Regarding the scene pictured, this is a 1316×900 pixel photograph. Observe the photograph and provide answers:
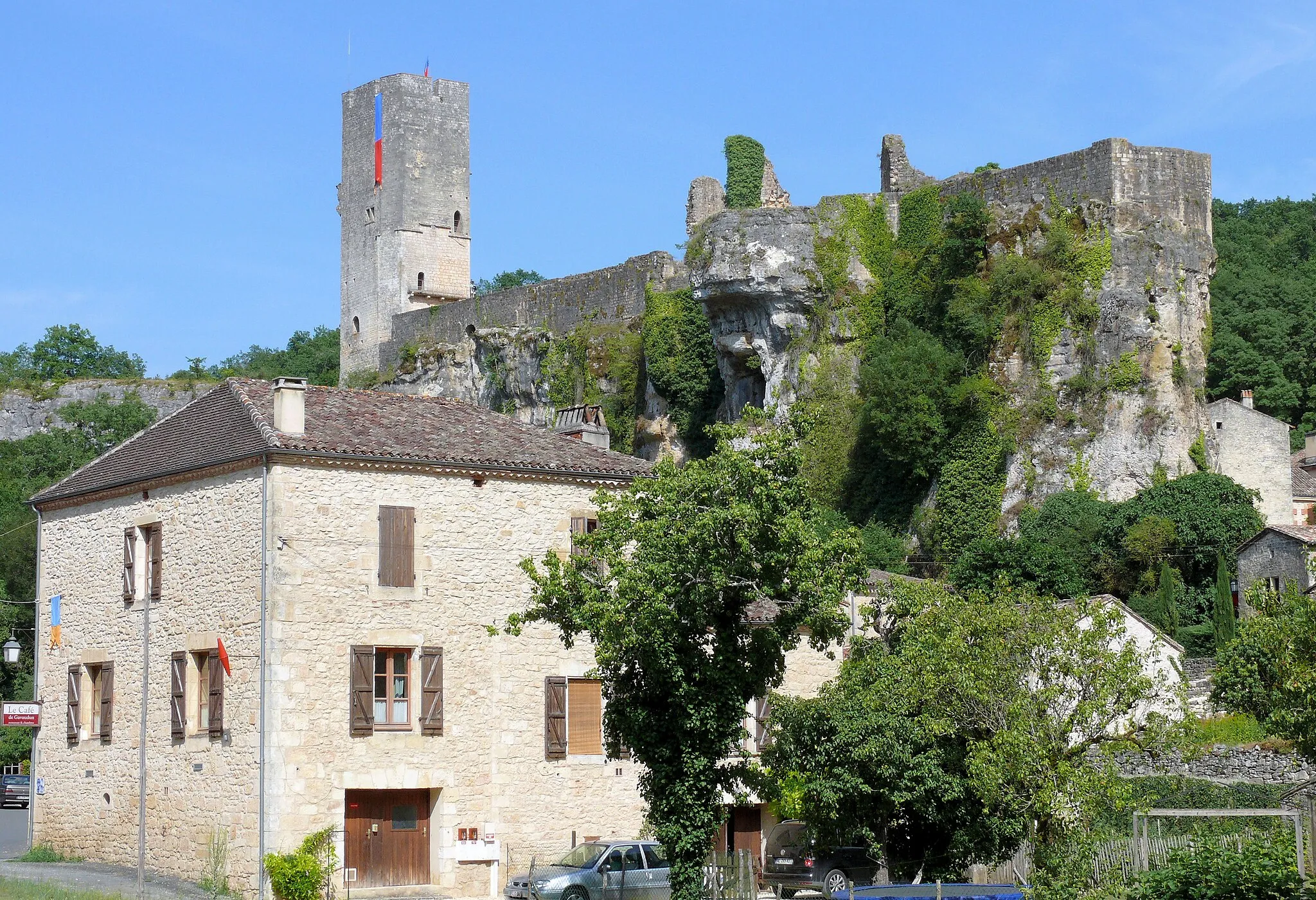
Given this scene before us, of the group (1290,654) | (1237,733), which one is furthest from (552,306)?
(1290,654)

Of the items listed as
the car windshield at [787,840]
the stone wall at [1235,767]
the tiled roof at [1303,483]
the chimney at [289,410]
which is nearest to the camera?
the chimney at [289,410]

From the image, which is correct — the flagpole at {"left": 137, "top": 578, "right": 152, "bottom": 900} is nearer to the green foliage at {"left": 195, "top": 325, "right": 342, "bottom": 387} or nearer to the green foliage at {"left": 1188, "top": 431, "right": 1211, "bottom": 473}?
the green foliage at {"left": 1188, "top": 431, "right": 1211, "bottom": 473}

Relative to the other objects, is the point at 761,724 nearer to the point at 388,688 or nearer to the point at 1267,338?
the point at 388,688

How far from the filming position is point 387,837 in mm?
26938

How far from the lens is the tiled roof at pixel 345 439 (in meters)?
27.5

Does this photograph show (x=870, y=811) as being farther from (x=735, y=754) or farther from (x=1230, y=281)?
(x=1230, y=281)

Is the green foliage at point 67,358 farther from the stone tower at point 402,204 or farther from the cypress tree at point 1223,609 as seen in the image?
the cypress tree at point 1223,609

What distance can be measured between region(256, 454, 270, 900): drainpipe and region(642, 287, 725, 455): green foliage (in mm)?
25535

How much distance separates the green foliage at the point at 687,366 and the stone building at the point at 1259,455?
13.7 metres

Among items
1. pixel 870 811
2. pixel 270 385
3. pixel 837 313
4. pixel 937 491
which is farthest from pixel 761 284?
pixel 870 811

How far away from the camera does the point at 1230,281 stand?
200 feet

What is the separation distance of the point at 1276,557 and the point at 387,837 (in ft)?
71.2

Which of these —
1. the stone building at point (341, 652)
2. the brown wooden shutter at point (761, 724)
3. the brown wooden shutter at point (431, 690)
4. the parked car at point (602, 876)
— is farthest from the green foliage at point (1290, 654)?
the brown wooden shutter at point (431, 690)

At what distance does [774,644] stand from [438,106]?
142ft
